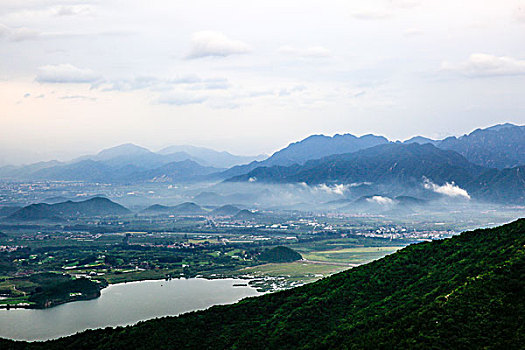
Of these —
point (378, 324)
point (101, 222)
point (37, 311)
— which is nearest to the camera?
point (378, 324)

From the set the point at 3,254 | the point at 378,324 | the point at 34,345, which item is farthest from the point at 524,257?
the point at 3,254

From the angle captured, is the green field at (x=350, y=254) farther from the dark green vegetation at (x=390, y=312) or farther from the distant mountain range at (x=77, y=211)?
the distant mountain range at (x=77, y=211)

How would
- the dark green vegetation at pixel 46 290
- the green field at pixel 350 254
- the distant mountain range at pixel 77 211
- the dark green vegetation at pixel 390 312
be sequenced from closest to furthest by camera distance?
the dark green vegetation at pixel 390 312, the dark green vegetation at pixel 46 290, the green field at pixel 350 254, the distant mountain range at pixel 77 211

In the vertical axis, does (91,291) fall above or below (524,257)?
below

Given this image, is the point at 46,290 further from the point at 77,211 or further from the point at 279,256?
the point at 77,211

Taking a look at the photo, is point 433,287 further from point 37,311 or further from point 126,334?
point 37,311

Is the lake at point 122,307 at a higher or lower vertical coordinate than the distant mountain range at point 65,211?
lower

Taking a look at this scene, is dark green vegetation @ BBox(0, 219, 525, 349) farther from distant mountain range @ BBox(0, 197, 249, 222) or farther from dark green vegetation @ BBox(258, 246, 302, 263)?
distant mountain range @ BBox(0, 197, 249, 222)

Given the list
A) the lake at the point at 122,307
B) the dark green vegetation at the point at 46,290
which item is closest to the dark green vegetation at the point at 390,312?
the lake at the point at 122,307
